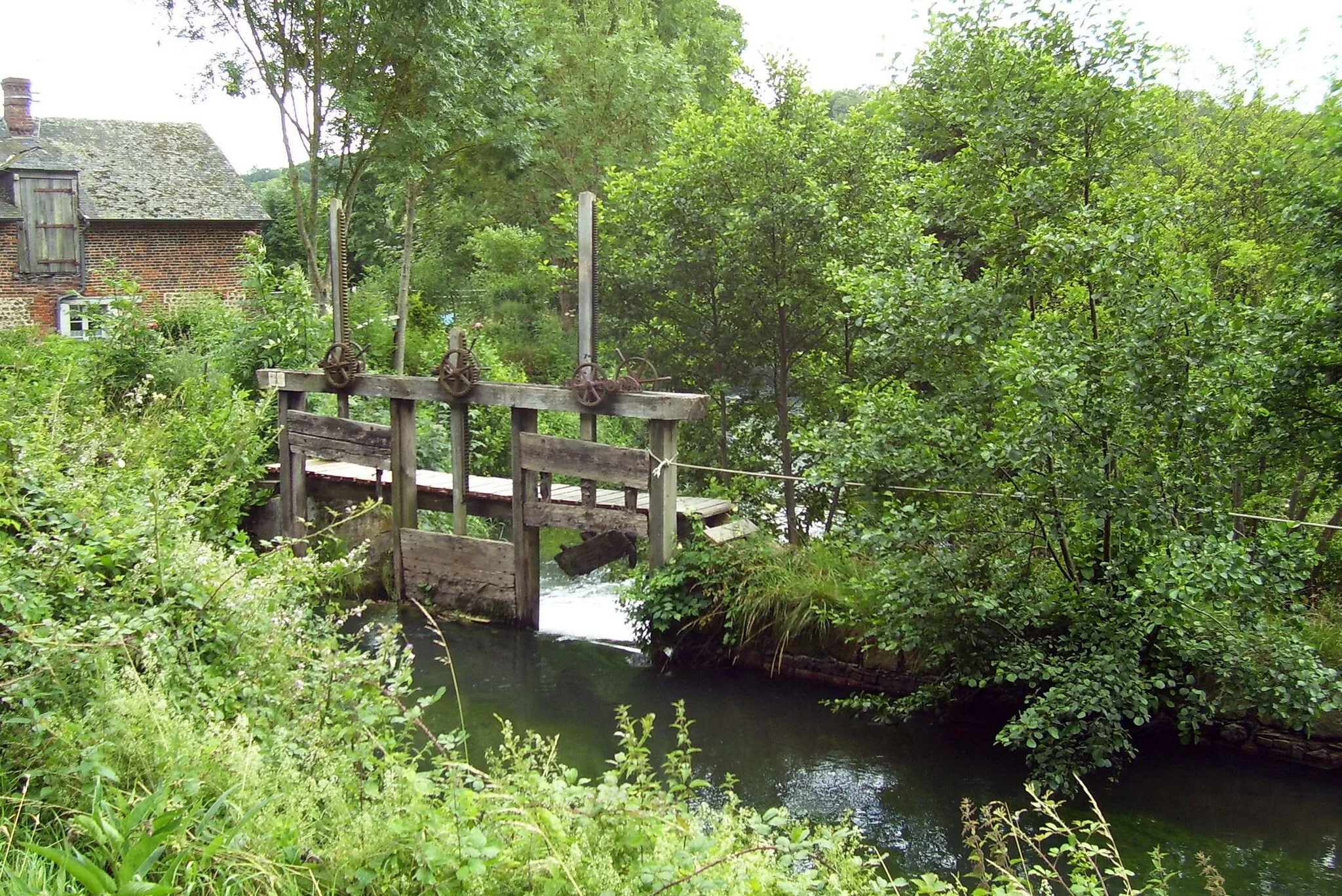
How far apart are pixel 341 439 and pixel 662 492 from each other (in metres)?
4.02

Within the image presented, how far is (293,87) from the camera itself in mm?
16484

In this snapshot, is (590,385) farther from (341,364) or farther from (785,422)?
(341,364)

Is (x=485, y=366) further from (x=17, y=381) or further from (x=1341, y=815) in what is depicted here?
(x=1341, y=815)

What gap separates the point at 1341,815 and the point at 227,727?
641cm

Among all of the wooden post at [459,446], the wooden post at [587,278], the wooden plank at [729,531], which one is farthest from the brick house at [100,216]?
the wooden plank at [729,531]

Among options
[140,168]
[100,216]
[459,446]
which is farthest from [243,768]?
[140,168]

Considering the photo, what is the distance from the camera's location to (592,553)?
10.5m

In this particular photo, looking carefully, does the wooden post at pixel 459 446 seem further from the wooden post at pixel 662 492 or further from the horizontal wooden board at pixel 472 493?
the wooden post at pixel 662 492

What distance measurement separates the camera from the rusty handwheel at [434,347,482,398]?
33.8 feet

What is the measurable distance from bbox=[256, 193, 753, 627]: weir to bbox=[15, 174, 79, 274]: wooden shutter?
39.9ft

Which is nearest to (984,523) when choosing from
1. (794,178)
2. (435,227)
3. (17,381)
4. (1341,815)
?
(1341,815)

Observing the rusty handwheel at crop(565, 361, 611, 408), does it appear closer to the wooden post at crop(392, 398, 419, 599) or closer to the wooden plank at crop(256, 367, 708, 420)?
the wooden plank at crop(256, 367, 708, 420)

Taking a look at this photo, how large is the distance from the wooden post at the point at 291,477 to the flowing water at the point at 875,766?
2.64 metres

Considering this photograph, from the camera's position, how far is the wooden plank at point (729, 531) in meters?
9.25
